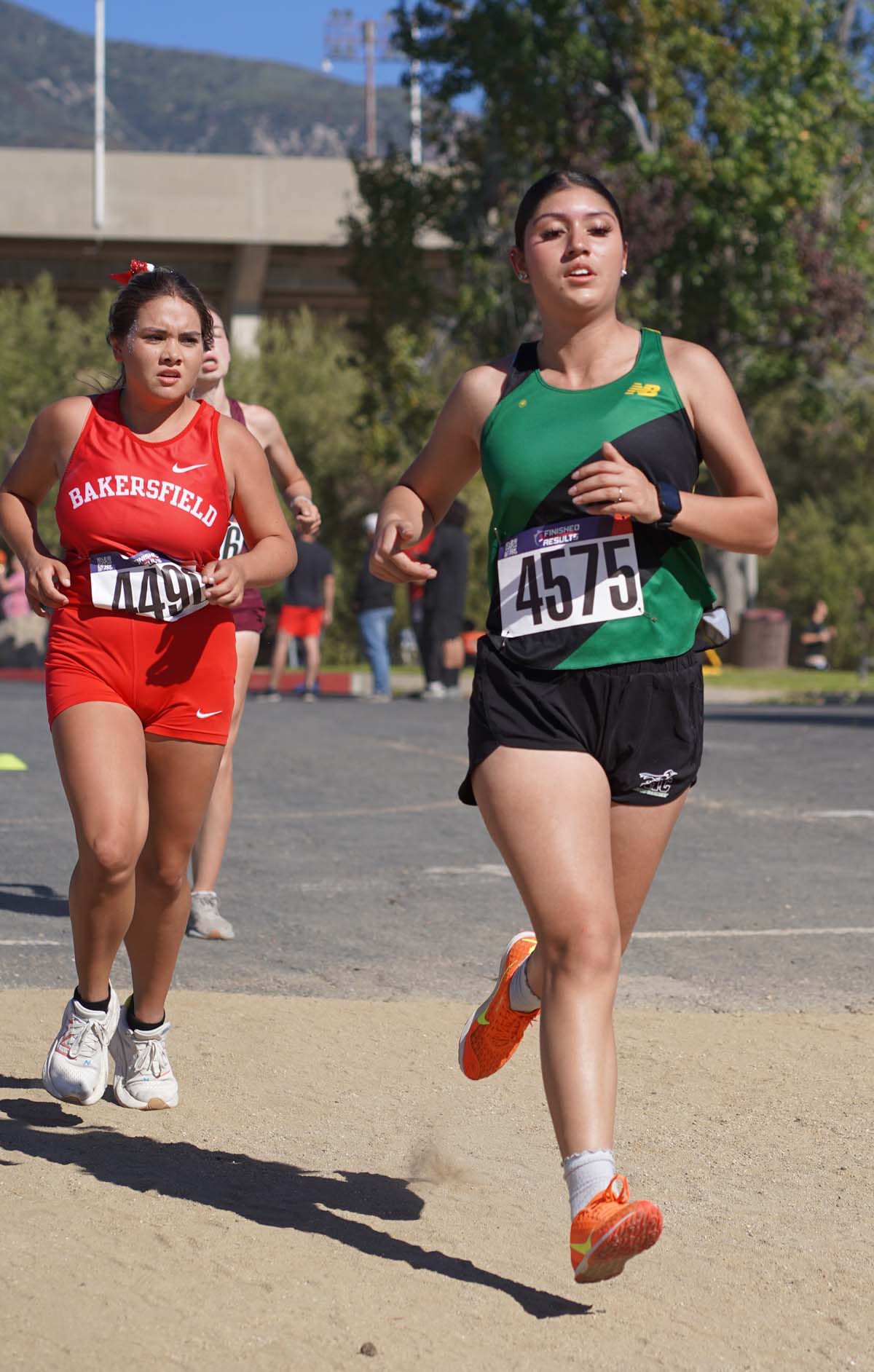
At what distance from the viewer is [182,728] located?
15.3 ft

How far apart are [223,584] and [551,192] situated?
1216 millimetres

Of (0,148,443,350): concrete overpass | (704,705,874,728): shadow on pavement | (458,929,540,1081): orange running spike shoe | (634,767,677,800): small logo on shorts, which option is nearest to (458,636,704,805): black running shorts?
(634,767,677,800): small logo on shorts

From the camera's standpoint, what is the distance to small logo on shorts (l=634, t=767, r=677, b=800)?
12.5 ft

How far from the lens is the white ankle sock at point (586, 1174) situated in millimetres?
3445

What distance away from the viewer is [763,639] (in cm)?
3206

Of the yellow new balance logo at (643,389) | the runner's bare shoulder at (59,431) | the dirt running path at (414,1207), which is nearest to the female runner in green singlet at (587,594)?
the yellow new balance logo at (643,389)

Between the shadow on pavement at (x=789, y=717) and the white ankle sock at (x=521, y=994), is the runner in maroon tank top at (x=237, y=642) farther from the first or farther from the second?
the shadow on pavement at (x=789, y=717)

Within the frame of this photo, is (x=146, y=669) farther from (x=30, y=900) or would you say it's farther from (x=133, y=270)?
(x=30, y=900)

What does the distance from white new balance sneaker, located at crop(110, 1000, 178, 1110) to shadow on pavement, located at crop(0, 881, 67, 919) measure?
2.69 metres

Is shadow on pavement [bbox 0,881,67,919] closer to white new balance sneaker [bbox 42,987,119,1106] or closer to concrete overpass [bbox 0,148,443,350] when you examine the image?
white new balance sneaker [bbox 42,987,119,1106]

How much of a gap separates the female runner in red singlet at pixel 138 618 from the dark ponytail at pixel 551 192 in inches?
42.8

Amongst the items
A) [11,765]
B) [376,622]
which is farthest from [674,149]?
[11,765]

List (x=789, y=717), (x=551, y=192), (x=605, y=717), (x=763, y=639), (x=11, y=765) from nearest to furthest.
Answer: (x=605, y=717), (x=551, y=192), (x=11, y=765), (x=789, y=717), (x=763, y=639)

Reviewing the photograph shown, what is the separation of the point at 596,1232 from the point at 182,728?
5.95ft
